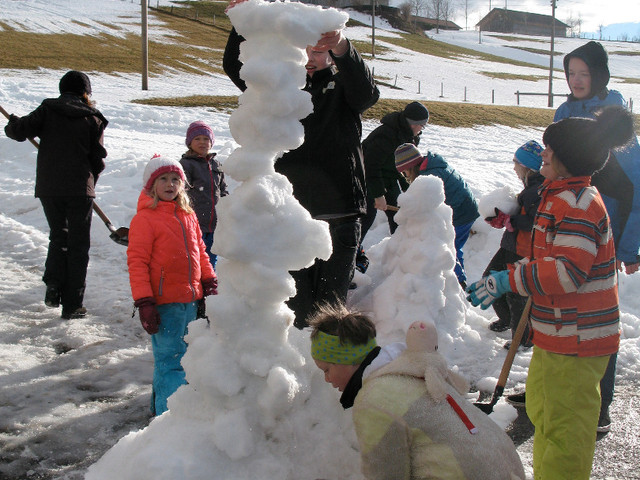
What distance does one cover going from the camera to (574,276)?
248 cm

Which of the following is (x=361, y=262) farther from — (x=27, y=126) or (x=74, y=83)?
(x=27, y=126)

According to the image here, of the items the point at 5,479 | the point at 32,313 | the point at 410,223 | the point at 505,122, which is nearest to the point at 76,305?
the point at 32,313

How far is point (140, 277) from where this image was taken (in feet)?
11.3

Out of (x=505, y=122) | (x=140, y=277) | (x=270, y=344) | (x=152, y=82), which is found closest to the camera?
(x=270, y=344)

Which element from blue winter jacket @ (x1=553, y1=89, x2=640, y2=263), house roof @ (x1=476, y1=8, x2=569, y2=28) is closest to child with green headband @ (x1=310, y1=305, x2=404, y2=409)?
blue winter jacket @ (x1=553, y1=89, x2=640, y2=263)

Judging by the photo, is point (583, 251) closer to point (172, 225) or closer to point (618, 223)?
point (618, 223)

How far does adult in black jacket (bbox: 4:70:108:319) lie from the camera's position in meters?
4.88

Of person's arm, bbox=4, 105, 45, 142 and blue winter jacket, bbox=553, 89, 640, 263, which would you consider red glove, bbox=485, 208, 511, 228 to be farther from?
person's arm, bbox=4, 105, 45, 142

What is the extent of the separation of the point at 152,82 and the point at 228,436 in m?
25.6

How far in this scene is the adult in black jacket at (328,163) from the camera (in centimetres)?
312

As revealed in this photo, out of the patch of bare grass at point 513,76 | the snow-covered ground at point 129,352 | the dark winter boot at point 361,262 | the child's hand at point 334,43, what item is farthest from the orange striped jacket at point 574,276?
the patch of bare grass at point 513,76

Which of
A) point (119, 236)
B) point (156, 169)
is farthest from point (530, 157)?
point (119, 236)

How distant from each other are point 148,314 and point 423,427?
197cm

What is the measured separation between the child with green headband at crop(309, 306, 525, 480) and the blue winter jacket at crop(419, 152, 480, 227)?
12.1ft
